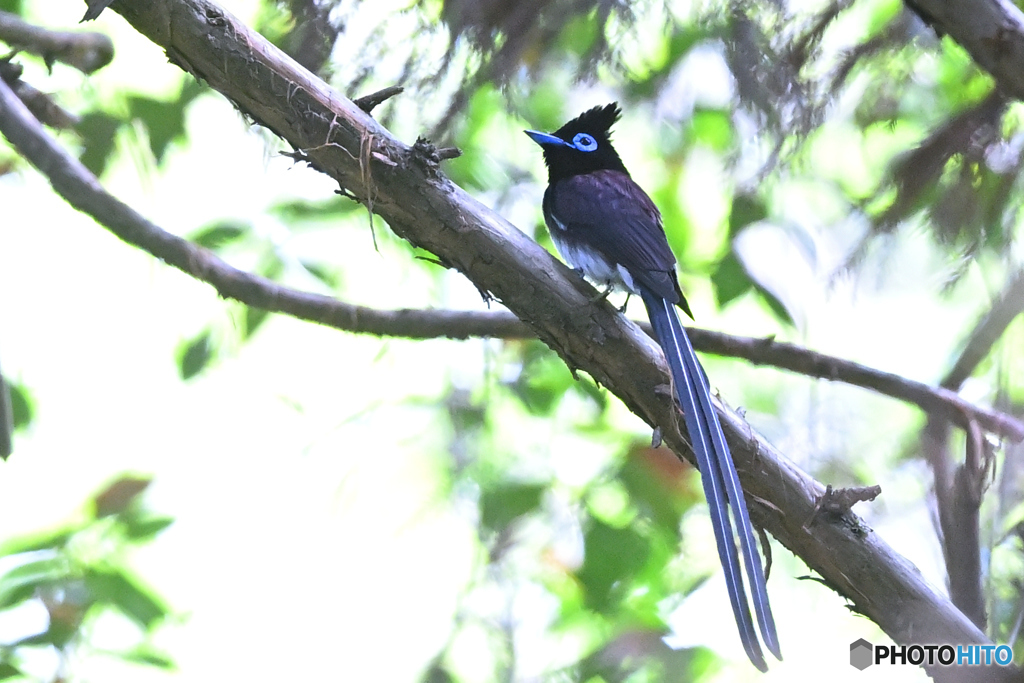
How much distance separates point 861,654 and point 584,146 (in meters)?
1.60

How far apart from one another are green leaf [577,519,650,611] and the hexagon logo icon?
717 mm

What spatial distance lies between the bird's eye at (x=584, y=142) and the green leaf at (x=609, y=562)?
3.90 ft

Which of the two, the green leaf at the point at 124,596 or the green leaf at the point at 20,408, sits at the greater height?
the green leaf at the point at 20,408

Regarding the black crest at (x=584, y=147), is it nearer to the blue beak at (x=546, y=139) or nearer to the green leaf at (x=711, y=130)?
the blue beak at (x=546, y=139)

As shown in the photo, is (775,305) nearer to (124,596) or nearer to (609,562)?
(609,562)

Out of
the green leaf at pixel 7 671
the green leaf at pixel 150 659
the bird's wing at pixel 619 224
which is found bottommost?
the green leaf at pixel 7 671

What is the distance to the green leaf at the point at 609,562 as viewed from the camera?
248 centimetres

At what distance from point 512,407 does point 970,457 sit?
1.83 m

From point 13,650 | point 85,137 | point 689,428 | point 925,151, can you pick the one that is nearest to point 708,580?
point 689,428

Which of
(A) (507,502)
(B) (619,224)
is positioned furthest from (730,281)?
(A) (507,502)

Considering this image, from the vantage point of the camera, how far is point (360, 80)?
2.12 metres

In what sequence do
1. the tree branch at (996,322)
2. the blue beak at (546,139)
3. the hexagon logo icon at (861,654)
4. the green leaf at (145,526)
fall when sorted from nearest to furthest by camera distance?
the tree branch at (996,322) → the hexagon logo icon at (861,654) → the green leaf at (145,526) → the blue beak at (546,139)

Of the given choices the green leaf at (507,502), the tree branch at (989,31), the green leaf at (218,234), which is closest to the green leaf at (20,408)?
the green leaf at (218,234)

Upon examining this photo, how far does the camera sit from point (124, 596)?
7.49 feet
